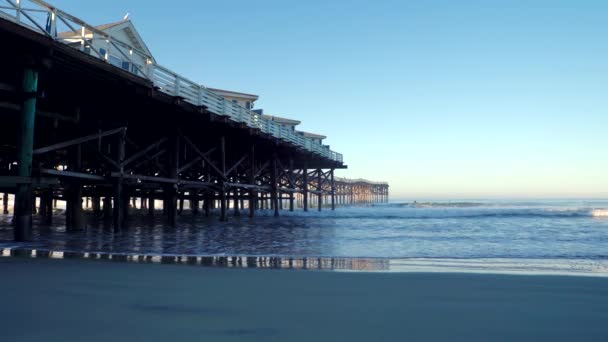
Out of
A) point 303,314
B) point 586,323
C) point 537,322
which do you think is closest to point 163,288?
point 303,314

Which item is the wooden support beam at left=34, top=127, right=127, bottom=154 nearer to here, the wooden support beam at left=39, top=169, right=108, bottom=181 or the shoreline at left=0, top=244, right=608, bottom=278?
the wooden support beam at left=39, top=169, right=108, bottom=181

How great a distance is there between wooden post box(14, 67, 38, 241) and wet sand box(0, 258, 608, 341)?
3.91 m

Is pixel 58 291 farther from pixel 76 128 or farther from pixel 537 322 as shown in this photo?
pixel 76 128

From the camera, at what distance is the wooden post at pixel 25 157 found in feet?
25.3

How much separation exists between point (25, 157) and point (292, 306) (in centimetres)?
733

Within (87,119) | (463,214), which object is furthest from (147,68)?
(463,214)

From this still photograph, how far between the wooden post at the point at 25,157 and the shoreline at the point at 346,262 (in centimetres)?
102

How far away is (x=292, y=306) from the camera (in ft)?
9.81

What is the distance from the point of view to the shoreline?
17.8ft

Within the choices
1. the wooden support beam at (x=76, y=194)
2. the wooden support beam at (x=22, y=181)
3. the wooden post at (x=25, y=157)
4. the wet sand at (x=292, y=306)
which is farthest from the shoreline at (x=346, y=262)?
the wooden support beam at (x=76, y=194)

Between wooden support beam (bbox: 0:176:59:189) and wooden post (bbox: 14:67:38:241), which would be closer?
wooden support beam (bbox: 0:176:59:189)

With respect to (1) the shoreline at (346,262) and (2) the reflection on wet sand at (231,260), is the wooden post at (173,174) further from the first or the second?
(2) the reflection on wet sand at (231,260)

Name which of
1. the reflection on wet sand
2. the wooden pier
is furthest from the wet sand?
the wooden pier

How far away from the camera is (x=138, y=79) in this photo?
10.7 metres
